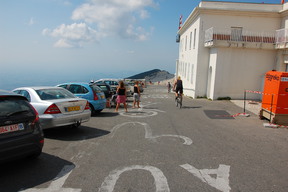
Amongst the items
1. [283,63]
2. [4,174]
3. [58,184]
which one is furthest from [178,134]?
[283,63]

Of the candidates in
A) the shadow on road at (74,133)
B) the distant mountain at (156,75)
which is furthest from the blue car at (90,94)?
the distant mountain at (156,75)

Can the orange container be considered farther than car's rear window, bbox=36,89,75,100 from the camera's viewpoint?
Yes

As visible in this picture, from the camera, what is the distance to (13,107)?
4.44 meters

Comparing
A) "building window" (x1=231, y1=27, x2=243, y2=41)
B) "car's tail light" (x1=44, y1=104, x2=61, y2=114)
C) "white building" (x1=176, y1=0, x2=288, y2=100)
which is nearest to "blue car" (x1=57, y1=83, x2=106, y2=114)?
"car's tail light" (x1=44, y1=104, x2=61, y2=114)

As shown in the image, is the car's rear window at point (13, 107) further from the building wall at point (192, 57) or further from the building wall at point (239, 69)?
the building wall at point (192, 57)

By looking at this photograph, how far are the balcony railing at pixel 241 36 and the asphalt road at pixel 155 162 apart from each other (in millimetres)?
11051

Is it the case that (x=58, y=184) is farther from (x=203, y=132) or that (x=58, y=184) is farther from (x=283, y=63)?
(x=283, y=63)

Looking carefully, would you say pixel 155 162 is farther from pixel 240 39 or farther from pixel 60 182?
pixel 240 39

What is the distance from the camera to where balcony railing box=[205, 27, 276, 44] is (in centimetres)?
1708

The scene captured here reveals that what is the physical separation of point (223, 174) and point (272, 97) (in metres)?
6.06

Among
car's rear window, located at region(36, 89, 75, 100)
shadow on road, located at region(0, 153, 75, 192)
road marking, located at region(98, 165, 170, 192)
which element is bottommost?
shadow on road, located at region(0, 153, 75, 192)

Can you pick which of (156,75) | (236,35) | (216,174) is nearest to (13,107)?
(216,174)

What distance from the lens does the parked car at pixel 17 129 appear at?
405cm

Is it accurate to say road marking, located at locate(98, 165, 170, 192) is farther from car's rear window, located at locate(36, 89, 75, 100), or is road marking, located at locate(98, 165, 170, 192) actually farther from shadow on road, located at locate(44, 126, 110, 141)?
car's rear window, located at locate(36, 89, 75, 100)
